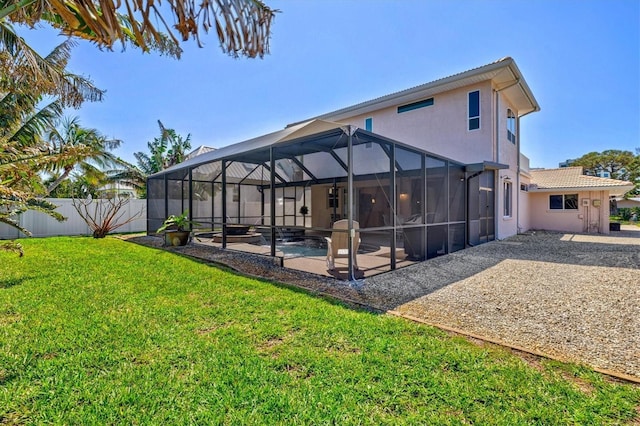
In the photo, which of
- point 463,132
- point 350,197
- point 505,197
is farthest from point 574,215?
point 350,197

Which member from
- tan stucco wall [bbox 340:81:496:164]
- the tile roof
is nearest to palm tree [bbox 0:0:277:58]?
tan stucco wall [bbox 340:81:496:164]

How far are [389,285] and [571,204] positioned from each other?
17.0 metres

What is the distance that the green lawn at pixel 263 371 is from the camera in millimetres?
1994

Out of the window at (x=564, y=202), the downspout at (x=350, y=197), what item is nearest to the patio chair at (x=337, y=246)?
the downspout at (x=350, y=197)

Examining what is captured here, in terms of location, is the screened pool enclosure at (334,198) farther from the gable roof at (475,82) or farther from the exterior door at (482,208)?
the gable roof at (475,82)

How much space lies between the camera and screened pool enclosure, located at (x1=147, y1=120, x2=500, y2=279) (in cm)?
657

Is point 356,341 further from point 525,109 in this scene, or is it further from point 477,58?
point 525,109

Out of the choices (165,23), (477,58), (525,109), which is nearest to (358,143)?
(165,23)

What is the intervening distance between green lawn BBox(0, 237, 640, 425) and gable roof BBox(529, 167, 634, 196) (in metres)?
17.5

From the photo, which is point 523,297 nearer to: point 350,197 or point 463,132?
point 350,197

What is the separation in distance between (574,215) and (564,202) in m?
0.84

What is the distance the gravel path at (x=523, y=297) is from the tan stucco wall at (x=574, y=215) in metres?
9.55

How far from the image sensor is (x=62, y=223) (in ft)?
44.8

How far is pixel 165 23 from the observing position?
8.50ft
